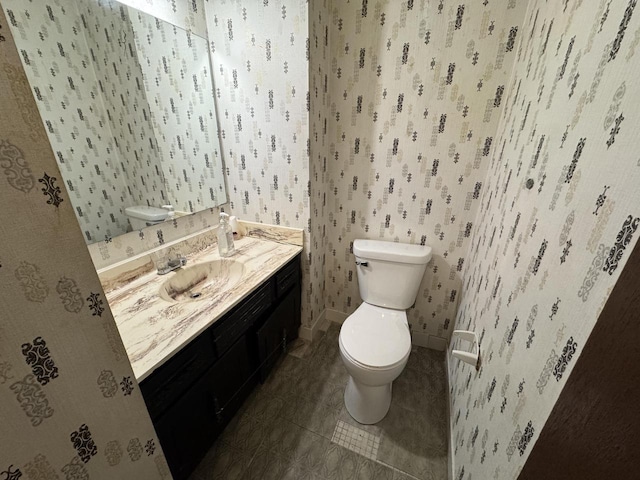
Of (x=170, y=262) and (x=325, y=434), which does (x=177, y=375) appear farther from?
(x=325, y=434)

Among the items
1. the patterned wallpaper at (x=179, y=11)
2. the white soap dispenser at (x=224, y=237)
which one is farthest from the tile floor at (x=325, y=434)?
the patterned wallpaper at (x=179, y=11)

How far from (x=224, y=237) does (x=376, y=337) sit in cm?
101

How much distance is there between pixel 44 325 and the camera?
0.41m

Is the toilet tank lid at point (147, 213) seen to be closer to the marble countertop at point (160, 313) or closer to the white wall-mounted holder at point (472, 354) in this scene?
the marble countertop at point (160, 313)

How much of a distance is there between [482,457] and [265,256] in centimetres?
122

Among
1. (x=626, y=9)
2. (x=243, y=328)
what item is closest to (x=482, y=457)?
(x=243, y=328)

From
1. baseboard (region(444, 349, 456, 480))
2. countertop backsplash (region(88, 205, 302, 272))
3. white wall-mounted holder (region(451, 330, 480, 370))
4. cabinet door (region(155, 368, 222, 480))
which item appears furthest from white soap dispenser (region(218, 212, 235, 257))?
baseboard (region(444, 349, 456, 480))

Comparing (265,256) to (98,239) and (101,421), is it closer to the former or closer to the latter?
(98,239)

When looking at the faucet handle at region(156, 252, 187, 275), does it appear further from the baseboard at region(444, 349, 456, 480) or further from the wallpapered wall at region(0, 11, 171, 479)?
the baseboard at region(444, 349, 456, 480)

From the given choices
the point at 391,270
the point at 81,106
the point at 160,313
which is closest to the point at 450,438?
the point at 391,270

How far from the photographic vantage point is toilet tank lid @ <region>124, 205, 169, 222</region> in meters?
1.19

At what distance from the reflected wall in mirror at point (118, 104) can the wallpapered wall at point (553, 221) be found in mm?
1513

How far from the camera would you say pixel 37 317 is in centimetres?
41

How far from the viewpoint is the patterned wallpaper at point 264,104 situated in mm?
1263
